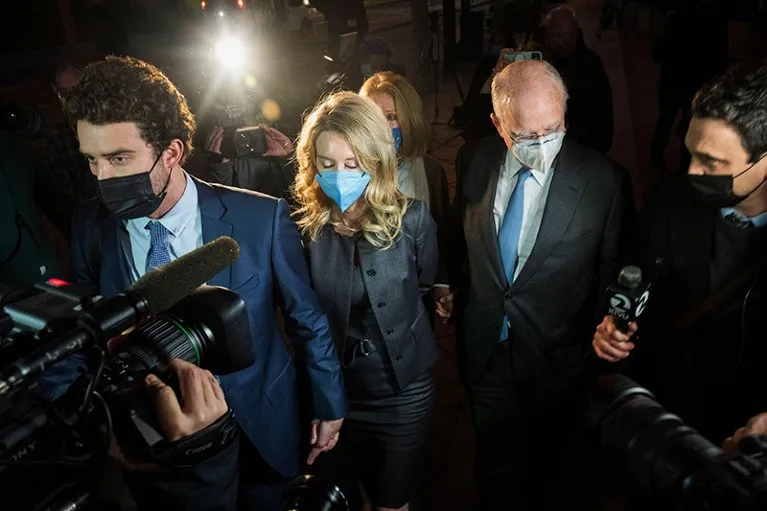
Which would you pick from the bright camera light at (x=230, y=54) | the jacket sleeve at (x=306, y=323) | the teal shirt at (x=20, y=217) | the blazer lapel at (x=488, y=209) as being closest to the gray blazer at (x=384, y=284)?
the jacket sleeve at (x=306, y=323)

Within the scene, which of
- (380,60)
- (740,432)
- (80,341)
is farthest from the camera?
(380,60)

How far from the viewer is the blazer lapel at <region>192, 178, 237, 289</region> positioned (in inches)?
69.3

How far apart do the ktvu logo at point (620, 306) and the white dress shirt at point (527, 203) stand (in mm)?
445

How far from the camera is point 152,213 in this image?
1797 mm

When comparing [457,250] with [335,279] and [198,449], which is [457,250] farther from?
[198,449]

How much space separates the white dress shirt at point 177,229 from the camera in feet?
5.87

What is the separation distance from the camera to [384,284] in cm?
203

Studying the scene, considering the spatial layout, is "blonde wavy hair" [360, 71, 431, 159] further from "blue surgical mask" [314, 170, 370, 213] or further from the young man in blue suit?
the young man in blue suit

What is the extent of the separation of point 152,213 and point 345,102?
0.77 m

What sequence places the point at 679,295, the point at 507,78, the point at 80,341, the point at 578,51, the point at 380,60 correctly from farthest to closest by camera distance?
1. the point at 380,60
2. the point at 578,51
3. the point at 507,78
4. the point at 679,295
5. the point at 80,341

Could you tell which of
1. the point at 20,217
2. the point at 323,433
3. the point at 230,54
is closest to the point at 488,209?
the point at 323,433

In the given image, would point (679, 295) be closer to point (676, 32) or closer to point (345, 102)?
point (345, 102)

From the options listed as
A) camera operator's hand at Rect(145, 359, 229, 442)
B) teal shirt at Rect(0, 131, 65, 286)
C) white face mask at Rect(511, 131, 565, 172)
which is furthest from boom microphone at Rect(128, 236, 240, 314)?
teal shirt at Rect(0, 131, 65, 286)

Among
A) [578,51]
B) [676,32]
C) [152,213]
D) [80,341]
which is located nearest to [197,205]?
[152,213]
